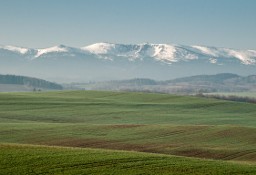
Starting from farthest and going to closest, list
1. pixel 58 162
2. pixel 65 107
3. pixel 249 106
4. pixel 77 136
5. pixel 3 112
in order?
pixel 249 106 < pixel 65 107 < pixel 3 112 < pixel 77 136 < pixel 58 162

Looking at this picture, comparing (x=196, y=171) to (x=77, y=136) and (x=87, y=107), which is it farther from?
(x=87, y=107)

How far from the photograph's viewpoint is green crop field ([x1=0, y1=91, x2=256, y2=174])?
32000 millimetres

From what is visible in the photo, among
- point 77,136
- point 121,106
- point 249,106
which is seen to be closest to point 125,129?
point 77,136

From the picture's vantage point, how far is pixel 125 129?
61.1 meters

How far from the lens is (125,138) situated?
181 feet

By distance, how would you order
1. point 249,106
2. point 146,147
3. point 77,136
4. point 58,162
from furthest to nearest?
1. point 249,106
2. point 77,136
3. point 146,147
4. point 58,162

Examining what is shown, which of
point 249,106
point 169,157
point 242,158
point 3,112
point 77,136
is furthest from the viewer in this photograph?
point 249,106

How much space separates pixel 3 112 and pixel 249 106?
5095 cm

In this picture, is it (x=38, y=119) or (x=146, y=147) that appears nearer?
(x=146, y=147)

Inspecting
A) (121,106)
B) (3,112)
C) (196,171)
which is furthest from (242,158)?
(121,106)

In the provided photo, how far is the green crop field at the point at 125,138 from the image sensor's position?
3200 cm

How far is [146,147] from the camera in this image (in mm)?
50156

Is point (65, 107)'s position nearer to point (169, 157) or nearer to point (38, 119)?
point (38, 119)

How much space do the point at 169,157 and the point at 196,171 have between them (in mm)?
4462
